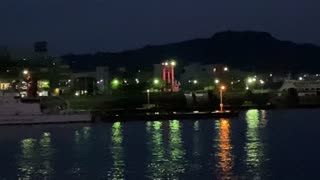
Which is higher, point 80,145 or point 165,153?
point 80,145

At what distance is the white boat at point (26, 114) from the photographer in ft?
148

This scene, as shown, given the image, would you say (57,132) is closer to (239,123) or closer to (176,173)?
(239,123)

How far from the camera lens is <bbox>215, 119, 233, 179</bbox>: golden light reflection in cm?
2336

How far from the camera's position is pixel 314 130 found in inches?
1607

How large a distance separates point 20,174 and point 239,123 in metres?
23.7

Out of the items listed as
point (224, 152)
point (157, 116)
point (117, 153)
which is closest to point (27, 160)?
point (117, 153)

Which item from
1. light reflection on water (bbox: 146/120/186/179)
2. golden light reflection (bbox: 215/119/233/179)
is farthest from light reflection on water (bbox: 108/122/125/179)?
golden light reflection (bbox: 215/119/233/179)

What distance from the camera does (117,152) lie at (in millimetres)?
30188

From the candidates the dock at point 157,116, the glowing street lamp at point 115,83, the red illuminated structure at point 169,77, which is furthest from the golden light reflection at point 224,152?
the glowing street lamp at point 115,83

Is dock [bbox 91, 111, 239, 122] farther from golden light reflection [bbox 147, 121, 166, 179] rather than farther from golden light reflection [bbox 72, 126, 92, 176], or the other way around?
golden light reflection [bbox 72, 126, 92, 176]

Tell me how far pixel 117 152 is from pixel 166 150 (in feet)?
7.45

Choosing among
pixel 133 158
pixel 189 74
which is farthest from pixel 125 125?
pixel 189 74

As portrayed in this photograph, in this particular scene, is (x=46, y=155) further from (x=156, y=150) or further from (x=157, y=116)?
(x=157, y=116)

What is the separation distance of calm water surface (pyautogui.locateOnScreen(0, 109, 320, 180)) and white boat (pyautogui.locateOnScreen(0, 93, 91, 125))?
1.03 meters
